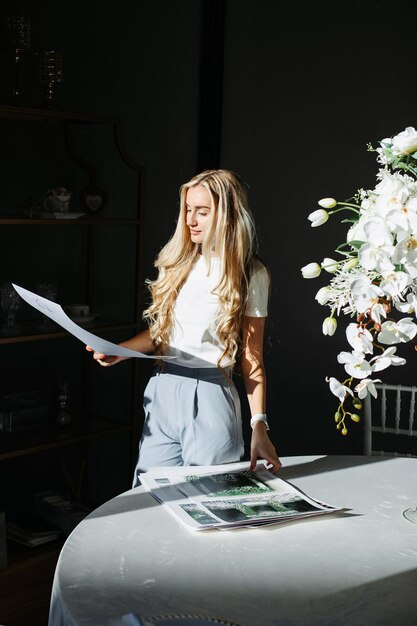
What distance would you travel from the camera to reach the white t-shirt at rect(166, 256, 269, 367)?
2.38 meters

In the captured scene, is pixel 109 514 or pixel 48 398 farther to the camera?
pixel 48 398

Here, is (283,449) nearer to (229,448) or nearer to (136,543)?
(229,448)

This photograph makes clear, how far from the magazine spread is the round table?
22 millimetres

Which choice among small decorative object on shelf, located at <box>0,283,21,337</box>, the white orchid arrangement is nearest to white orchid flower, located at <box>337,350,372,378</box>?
the white orchid arrangement

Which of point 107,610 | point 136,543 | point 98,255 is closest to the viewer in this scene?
point 107,610

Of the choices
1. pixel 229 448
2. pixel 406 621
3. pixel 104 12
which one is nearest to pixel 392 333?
pixel 406 621

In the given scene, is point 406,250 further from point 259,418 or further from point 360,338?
point 259,418

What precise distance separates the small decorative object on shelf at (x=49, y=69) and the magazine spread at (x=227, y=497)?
1614 millimetres

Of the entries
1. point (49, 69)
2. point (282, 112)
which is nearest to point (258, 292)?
point (49, 69)

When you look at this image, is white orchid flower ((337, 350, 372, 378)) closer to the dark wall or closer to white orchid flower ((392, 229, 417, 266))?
white orchid flower ((392, 229, 417, 266))

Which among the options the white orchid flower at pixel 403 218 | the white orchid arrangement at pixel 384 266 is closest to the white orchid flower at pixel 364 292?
the white orchid arrangement at pixel 384 266

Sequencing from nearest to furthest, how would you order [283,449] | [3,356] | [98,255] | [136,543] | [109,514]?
[136,543], [109,514], [3,356], [98,255], [283,449]

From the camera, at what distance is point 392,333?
1626 mm

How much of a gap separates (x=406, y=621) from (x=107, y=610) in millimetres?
497
